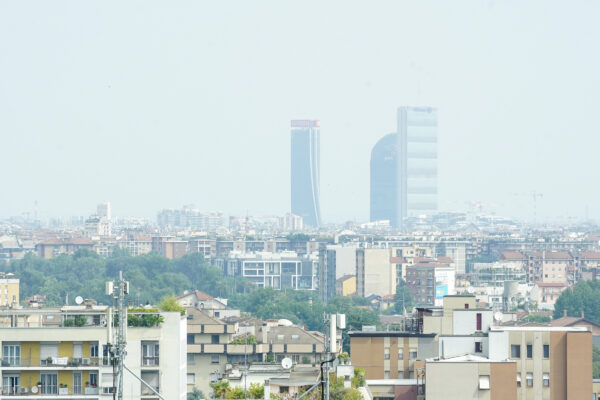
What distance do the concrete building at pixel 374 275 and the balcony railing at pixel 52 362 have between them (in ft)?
399

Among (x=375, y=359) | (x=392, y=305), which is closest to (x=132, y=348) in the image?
(x=375, y=359)

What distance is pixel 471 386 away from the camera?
35094 mm

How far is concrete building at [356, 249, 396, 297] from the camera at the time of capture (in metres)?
155

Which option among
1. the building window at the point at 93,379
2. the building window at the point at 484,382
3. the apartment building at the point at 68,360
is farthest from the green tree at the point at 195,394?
the building window at the point at 93,379

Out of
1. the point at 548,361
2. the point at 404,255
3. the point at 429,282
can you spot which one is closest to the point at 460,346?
the point at 548,361

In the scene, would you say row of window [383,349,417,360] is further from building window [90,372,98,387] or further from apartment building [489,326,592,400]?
building window [90,372,98,387]

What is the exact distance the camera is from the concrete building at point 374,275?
15475cm

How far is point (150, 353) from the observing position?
105 ft

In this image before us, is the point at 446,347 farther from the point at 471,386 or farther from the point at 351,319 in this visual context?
the point at 351,319

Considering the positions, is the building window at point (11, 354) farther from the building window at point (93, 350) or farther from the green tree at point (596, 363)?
the green tree at point (596, 363)

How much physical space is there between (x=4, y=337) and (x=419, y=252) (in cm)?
15194

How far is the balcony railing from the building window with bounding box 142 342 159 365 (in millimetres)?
944

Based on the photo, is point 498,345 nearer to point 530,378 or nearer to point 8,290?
point 530,378

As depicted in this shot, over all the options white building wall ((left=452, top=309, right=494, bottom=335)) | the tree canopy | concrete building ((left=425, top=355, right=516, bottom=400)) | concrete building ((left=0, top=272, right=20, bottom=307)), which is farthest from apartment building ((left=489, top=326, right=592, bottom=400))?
the tree canopy
